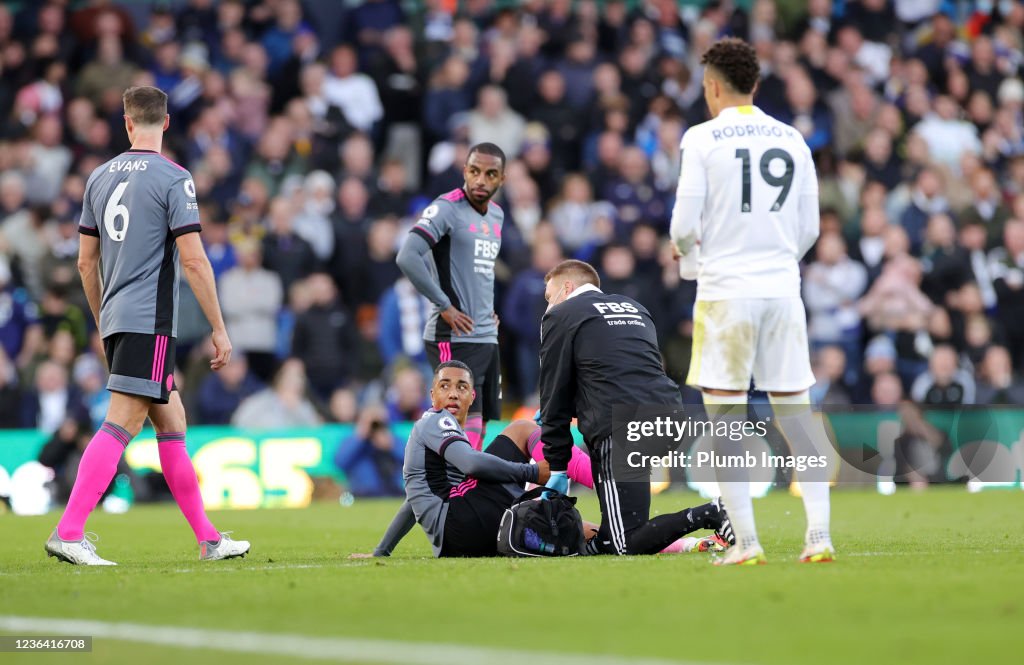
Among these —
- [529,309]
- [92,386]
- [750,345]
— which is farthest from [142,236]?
[529,309]

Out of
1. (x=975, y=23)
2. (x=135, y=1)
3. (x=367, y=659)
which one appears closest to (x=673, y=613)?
(x=367, y=659)

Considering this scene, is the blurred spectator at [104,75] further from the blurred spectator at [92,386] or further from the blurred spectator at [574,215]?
the blurred spectator at [574,215]

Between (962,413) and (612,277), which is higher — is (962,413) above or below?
below

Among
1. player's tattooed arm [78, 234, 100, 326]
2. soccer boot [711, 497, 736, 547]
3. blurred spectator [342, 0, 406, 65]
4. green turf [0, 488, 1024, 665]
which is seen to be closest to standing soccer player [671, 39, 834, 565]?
green turf [0, 488, 1024, 665]

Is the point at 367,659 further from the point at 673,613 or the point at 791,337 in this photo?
the point at 791,337

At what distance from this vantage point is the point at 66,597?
22.3 feet

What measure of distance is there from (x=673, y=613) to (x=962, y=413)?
1281cm

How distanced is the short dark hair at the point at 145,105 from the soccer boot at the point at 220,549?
2.38 m

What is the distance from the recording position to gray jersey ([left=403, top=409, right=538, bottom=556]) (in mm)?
8875

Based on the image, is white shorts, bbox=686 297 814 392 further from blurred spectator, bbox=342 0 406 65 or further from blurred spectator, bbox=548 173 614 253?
blurred spectator, bbox=342 0 406 65

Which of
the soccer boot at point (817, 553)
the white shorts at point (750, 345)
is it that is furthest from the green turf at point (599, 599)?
the white shorts at point (750, 345)

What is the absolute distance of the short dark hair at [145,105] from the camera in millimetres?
8867

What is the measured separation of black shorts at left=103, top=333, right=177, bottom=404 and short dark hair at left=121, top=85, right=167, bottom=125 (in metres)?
1.22

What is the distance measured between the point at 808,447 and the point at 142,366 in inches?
142
